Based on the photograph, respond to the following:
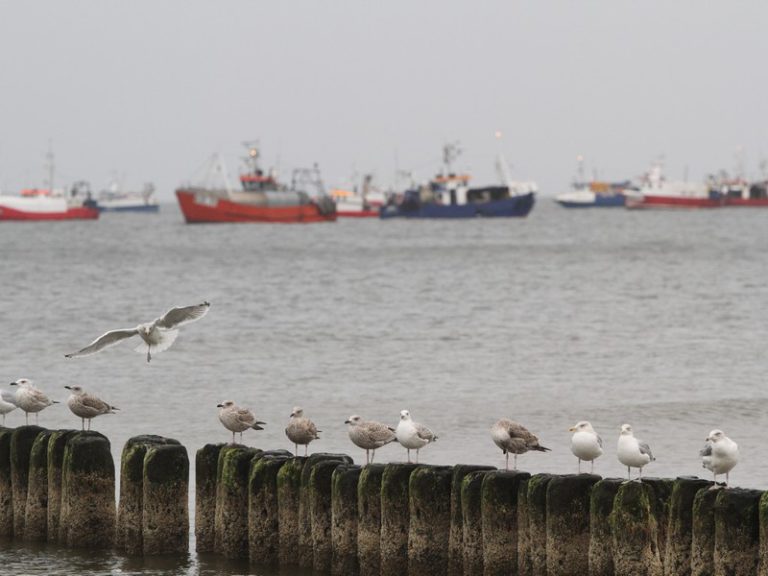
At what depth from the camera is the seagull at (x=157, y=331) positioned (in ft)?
56.6

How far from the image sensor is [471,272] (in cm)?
8275

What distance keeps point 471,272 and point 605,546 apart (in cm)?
7036

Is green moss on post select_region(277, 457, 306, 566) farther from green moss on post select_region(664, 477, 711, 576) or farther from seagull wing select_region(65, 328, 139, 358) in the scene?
green moss on post select_region(664, 477, 711, 576)

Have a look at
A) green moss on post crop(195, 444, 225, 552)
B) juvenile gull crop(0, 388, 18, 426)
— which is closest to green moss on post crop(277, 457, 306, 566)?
green moss on post crop(195, 444, 225, 552)

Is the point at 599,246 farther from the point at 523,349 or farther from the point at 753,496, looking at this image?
the point at 753,496

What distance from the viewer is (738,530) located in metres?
11.7

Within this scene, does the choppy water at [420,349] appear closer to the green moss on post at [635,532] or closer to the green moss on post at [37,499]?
the green moss on post at [37,499]

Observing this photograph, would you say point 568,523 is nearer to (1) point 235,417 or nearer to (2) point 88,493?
(1) point 235,417

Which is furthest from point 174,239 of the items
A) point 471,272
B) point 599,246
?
point 471,272

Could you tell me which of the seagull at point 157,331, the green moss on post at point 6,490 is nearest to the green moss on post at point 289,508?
the seagull at point 157,331

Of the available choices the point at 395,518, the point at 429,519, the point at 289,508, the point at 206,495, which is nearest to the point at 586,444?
the point at 429,519

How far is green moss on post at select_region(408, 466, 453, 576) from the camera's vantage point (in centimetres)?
1343

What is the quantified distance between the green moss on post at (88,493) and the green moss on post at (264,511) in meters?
1.62

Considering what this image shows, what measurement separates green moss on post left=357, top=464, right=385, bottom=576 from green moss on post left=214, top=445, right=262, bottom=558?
1376 mm
